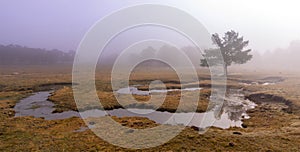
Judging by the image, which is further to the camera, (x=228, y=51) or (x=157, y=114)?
(x=228, y=51)

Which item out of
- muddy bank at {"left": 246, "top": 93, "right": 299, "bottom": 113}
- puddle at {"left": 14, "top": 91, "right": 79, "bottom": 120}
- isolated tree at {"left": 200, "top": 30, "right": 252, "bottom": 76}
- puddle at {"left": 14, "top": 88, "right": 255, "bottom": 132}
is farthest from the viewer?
isolated tree at {"left": 200, "top": 30, "right": 252, "bottom": 76}

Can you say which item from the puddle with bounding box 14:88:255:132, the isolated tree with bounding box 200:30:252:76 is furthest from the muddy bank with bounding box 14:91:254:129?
the isolated tree with bounding box 200:30:252:76

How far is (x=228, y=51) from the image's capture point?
6669cm

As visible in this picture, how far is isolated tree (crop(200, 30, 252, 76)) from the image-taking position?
215 ft

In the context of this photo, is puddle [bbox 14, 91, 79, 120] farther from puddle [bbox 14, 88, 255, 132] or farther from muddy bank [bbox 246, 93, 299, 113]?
muddy bank [bbox 246, 93, 299, 113]

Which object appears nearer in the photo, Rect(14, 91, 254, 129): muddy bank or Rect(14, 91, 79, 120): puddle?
Rect(14, 91, 254, 129): muddy bank

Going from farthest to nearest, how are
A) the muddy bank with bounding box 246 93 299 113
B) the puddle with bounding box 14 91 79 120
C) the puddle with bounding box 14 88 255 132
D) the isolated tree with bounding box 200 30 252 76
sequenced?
1. the isolated tree with bounding box 200 30 252 76
2. the muddy bank with bounding box 246 93 299 113
3. the puddle with bounding box 14 91 79 120
4. the puddle with bounding box 14 88 255 132

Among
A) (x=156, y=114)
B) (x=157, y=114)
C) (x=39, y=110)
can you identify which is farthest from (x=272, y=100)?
(x=39, y=110)

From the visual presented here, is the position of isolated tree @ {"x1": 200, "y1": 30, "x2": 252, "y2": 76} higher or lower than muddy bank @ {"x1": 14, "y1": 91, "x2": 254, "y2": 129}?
higher

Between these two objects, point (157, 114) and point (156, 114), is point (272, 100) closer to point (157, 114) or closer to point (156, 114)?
point (157, 114)

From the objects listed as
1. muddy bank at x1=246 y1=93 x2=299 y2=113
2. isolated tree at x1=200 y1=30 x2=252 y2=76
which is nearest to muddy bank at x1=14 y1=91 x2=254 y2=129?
muddy bank at x1=246 y1=93 x2=299 y2=113

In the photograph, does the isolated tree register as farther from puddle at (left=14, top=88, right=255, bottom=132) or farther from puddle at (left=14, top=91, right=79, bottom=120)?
puddle at (left=14, top=91, right=79, bottom=120)

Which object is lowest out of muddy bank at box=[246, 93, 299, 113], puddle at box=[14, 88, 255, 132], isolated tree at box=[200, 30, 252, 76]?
puddle at box=[14, 88, 255, 132]

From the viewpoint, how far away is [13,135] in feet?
57.4
